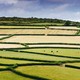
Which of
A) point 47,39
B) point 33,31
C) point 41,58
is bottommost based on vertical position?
point 47,39

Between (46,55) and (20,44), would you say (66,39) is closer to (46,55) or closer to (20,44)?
(20,44)

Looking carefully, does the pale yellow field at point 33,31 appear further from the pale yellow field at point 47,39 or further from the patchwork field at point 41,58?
the pale yellow field at point 47,39

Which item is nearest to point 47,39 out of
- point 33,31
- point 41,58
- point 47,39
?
point 47,39

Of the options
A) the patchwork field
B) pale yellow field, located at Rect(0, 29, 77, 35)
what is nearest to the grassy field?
the patchwork field

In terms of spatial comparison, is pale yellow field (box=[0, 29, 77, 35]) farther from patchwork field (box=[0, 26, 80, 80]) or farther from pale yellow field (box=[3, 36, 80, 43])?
pale yellow field (box=[3, 36, 80, 43])

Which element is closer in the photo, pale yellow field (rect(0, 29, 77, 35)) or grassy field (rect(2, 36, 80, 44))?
grassy field (rect(2, 36, 80, 44))

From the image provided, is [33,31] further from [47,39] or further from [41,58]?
[41,58]

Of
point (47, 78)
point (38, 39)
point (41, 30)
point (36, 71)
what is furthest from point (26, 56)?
point (41, 30)

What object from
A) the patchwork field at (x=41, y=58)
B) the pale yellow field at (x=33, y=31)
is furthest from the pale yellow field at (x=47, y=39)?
the pale yellow field at (x=33, y=31)
